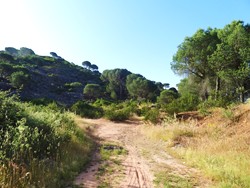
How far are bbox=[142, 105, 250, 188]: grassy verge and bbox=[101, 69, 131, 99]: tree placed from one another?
4949cm

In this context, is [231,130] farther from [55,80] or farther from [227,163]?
[55,80]

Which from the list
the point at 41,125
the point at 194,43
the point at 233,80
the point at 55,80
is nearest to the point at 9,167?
the point at 41,125

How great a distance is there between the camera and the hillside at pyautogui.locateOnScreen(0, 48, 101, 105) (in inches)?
1941

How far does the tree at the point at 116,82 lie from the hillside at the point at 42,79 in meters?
4.65

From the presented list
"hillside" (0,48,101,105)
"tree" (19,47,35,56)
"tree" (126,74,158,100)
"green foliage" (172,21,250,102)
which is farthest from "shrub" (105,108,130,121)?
"tree" (19,47,35,56)

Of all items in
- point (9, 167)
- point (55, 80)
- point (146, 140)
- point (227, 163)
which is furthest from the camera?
point (55, 80)

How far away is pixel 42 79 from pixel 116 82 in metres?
18.7

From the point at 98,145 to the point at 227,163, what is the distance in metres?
5.76

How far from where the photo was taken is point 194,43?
26547 mm

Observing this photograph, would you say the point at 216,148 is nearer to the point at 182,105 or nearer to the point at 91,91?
the point at 182,105

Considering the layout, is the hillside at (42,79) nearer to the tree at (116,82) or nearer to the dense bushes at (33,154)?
the tree at (116,82)

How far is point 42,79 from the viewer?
211 ft

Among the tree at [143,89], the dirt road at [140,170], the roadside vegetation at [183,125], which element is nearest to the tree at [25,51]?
the tree at [143,89]

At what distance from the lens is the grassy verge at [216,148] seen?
21.9ft
